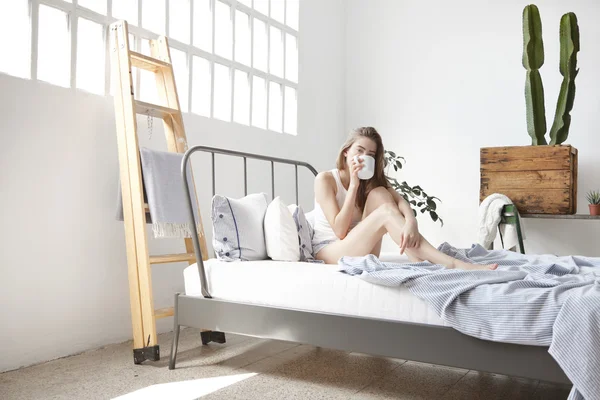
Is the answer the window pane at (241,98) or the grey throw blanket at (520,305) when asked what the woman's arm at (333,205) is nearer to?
the grey throw blanket at (520,305)

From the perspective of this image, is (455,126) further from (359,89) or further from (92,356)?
(92,356)

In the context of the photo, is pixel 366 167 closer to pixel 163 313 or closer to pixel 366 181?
pixel 366 181

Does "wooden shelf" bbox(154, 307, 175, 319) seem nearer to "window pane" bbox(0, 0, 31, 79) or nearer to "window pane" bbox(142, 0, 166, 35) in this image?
"window pane" bbox(0, 0, 31, 79)

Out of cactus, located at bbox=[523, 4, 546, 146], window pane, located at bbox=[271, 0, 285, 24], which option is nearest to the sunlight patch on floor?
cactus, located at bbox=[523, 4, 546, 146]

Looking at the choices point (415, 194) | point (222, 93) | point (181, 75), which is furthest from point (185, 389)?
point (415, 194)

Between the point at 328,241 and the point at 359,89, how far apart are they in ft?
7.63

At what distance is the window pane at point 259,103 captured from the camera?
374 cm

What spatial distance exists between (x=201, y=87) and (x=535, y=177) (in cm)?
205

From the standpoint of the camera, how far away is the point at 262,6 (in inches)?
150

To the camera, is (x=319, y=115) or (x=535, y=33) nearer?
(x=535, y=33)

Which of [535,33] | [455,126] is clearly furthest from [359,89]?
[535,33]

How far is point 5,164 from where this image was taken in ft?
7.51

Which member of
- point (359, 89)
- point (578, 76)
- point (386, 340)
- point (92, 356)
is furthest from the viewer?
point (359, 89)

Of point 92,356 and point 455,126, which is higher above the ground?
point 455,126
